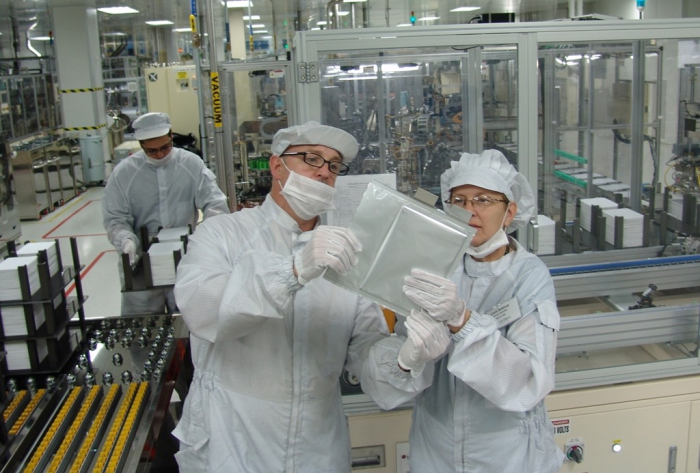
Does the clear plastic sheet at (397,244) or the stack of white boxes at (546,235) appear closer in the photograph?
the clear plastic sheet at (397,244)

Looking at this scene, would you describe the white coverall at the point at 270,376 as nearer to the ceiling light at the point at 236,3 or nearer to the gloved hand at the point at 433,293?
the gloved hand at the point at 433,293

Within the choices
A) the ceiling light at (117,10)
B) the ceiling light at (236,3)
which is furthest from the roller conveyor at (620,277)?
the ceiling light at (117,10)

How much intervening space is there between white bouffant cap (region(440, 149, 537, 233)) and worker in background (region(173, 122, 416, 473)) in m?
0.26

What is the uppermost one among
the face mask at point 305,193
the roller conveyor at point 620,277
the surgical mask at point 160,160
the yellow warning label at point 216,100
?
the yellow warning label at point 216,100

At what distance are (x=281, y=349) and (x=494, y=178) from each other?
2.03 feet

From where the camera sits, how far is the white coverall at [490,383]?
123cm

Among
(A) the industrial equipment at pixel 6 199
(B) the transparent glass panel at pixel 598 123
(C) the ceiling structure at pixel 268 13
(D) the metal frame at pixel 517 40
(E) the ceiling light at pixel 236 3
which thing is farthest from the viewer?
(C) the ceiling structure at pixel 268 13

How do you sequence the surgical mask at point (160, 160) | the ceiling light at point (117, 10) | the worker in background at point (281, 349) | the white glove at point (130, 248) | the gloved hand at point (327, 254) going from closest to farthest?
the gloved hand at point (327, 254) → the worker in background at point (281, 349) → the white glove at point (130, 248) → the surgical mask at point (160, 160) → the ceiling light at point (117, 10)

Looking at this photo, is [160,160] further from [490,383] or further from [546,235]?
[490,383]

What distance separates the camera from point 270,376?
140cm

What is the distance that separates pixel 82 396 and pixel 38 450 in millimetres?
258

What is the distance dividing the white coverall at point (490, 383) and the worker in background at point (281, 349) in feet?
0.42

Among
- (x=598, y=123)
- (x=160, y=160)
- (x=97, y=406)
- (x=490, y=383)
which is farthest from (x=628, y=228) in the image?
(x=160, y=160)

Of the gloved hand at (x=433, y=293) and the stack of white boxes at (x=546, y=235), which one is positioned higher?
the gloved hand at (x=433, y=293)
